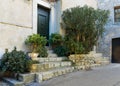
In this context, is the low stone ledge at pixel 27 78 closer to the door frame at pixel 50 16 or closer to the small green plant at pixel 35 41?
the small green plant at pixel 35 41

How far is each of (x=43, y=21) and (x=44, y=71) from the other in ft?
10.2

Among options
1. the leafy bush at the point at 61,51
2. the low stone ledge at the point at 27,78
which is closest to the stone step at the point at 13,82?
the low stone ledge at the point at 27,78

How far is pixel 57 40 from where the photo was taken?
773 cm

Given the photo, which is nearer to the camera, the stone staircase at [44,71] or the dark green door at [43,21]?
the stone staircase at [44,71]

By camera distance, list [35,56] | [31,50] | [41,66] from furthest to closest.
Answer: [31,50], [35,56], [41,66]

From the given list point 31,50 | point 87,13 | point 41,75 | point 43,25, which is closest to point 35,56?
point 31,50

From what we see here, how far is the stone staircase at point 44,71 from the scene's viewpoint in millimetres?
4945

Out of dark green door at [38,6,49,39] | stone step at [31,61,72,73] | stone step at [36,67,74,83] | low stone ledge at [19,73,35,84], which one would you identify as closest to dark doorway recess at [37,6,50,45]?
dark green door at [38,6,49,39]

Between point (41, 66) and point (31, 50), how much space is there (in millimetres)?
1372

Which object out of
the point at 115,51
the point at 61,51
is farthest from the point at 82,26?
the point at 115,51

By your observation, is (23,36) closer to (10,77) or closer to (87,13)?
(10,77)

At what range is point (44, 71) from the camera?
5688 millimetres

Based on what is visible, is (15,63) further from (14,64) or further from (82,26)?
(82,26)

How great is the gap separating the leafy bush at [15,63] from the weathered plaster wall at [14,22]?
1.98 ft
